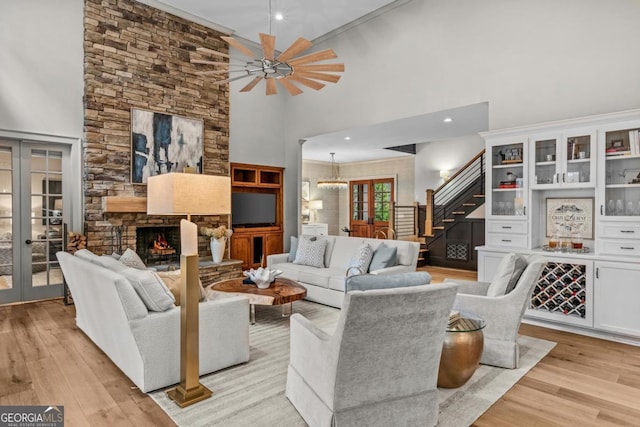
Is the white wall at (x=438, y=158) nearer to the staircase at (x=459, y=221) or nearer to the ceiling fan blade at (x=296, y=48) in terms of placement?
the staircase at (x=459, y=221)

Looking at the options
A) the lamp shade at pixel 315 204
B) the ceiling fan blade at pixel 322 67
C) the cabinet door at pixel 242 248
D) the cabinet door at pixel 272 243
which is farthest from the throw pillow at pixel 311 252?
the lamp shade at pixel 315 204

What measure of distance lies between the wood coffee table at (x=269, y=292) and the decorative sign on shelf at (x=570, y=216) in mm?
2915

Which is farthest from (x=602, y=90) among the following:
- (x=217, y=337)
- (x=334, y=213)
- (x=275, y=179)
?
(x=334, y=213)

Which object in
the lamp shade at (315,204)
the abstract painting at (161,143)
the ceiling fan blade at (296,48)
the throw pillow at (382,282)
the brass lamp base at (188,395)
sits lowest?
the brass lamp base at (188,395)

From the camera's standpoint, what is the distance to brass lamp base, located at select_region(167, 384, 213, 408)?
95.1 inches

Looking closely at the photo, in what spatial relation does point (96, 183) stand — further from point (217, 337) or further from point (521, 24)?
point (521, 24)

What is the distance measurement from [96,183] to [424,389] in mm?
5102

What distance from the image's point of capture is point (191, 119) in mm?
6266

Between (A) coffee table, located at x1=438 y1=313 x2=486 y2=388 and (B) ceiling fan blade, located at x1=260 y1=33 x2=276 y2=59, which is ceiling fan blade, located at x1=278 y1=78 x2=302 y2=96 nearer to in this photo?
Result: (B) ceiling fan blade, located at x1=260 y1=33 x2=276 y2=59

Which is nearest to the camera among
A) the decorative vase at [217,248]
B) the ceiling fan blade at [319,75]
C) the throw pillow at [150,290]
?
the throw pillow at [150,290]

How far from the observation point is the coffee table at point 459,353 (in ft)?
8.30

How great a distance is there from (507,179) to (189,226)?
372cm

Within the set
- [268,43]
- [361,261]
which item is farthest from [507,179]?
[268,43]

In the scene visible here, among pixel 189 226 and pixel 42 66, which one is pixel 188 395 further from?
pixel 42 66
